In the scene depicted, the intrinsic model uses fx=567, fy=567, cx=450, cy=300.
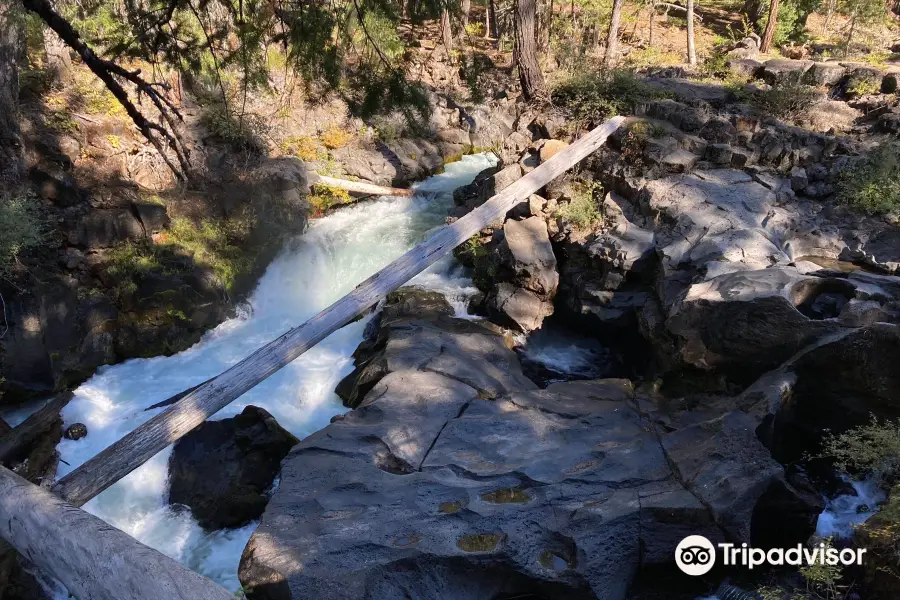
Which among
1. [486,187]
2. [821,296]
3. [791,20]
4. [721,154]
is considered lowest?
[821,296]

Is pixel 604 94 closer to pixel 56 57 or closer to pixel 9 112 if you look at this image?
pixel 9 112

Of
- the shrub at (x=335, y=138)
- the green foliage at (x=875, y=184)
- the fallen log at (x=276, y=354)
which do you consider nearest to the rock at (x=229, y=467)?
the fallen log at (x=276, y=354)

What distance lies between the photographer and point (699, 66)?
12.8 metres

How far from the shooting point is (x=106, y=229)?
29.6ft

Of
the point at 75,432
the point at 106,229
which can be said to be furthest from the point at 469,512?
the point at 106,229

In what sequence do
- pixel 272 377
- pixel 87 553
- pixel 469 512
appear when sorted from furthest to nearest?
pixel 272 377 → pixel 469 512 → pixel 87 553

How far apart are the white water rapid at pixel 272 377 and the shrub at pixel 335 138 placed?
76.3 inches

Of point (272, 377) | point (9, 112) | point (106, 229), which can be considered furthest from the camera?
point (106, 229)

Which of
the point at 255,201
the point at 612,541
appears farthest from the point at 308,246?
the point at 612,541

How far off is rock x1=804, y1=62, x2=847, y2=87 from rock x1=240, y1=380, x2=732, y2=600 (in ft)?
28.2

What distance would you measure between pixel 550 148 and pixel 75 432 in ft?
26.9

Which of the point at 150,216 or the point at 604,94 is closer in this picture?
the point at 150,216

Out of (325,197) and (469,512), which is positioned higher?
(325,197)

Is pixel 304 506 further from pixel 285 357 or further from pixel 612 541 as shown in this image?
pixel 612 541
